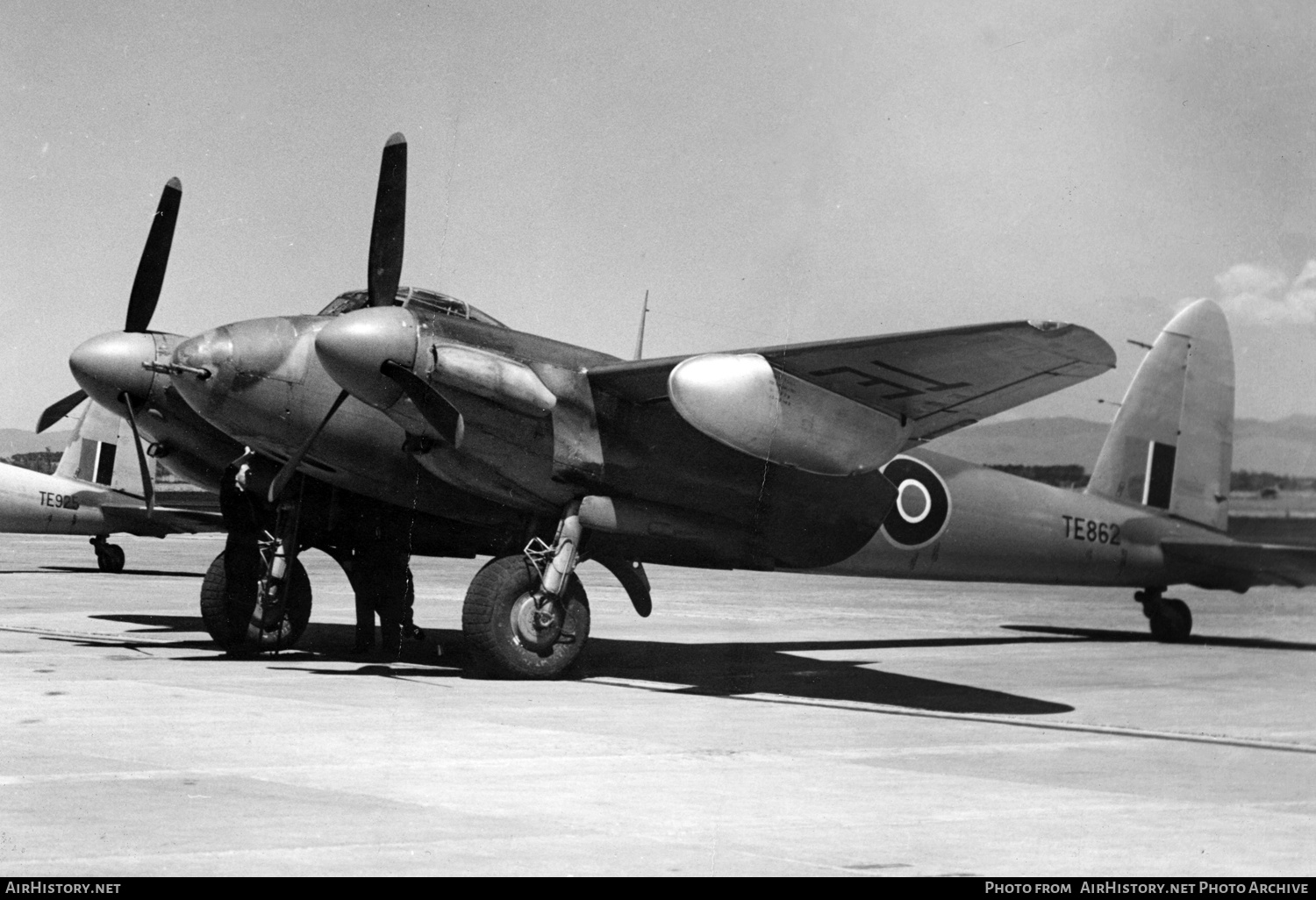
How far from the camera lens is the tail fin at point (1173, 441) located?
57.3 ft

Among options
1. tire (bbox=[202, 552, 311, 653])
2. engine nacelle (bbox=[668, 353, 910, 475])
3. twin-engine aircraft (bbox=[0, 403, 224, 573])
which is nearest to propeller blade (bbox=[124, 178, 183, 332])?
tire (bbox=[202, 552, 311, 653])

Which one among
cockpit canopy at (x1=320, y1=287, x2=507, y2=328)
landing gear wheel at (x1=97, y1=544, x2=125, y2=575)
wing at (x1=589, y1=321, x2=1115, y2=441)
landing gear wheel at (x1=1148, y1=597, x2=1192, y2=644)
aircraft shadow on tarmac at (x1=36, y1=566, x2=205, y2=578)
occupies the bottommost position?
aircraft shadow on tarmac at (x1=36, y1=566, x2=205, y2=578)

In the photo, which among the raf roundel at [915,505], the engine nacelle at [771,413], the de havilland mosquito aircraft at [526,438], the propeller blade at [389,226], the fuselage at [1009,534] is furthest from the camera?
the fuselage at [1009,534]

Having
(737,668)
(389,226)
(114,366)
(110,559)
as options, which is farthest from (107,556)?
(737,668)

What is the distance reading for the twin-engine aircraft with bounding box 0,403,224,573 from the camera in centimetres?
2959

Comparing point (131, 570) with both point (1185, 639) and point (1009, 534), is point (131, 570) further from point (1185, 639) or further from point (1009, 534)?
point (1185, 639)

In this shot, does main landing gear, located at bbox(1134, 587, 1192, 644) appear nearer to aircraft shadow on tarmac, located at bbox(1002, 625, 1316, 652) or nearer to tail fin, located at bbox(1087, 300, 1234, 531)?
aircraft shadow on tarmac, located at bbox(1002, 625, 1316, 652)

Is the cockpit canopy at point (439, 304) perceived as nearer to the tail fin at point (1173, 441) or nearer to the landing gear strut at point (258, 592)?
the landing gear strut at point (258, 592)

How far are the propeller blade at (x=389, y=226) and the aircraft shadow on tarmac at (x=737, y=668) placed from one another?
3.40m

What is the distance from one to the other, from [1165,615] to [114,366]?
12556mm

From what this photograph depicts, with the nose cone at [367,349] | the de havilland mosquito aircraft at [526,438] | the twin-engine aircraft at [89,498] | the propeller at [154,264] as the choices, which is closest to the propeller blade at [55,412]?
the propeller at [154,264]

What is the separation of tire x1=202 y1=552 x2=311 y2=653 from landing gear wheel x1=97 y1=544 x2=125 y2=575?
56.3 ft

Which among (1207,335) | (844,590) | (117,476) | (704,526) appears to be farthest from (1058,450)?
(117,476)

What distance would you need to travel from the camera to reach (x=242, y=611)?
45.1 feet
